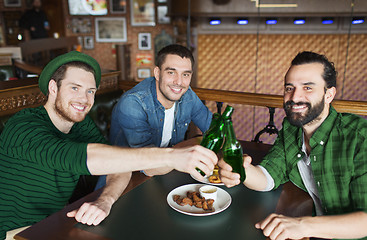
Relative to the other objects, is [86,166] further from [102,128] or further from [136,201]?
[102,128]

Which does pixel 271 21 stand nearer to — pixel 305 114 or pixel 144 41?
pixel 144 41

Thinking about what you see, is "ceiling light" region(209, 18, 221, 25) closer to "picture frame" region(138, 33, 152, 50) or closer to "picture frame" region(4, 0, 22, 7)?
"picture frame" region(138, 33, 152, 50)

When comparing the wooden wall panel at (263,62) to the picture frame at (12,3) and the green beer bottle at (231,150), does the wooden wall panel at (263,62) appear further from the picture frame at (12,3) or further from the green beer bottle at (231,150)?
the picture frame at (12,3)

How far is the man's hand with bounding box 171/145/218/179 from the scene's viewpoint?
1.13 meters

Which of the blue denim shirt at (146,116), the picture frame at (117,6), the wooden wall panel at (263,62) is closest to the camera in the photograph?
the blue denim shirt at (146,116)

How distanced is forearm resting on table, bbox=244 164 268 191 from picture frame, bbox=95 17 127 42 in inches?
343

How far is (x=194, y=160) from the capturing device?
44.3 inches

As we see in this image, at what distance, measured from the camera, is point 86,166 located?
1190 millimetres

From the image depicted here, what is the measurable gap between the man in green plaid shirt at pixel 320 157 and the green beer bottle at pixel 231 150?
0.11 feet

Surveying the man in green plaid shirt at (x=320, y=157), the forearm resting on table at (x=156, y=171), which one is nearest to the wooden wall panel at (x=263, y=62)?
the man in green plaid shirt at (x=320, y=157)

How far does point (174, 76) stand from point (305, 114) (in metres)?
0.94

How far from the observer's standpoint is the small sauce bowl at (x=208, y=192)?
1.28 metres

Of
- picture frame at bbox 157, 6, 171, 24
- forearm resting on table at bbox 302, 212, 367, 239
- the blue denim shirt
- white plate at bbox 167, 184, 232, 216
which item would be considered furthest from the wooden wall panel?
forearm resting on table at bbox 302, 212, 367, 239

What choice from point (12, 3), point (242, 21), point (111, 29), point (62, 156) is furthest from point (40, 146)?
point (12, 3)
